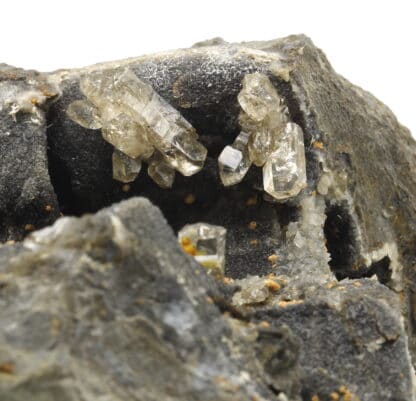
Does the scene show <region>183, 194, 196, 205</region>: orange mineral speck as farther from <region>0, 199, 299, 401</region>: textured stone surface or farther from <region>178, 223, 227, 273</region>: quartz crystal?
<region>0, 199, 299, 401</region>: textured stone surface

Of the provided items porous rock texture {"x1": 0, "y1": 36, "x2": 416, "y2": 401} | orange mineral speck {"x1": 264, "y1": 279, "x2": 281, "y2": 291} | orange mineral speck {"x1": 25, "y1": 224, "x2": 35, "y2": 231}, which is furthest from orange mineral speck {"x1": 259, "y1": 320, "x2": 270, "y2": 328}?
orange mineral speck {"x1": 25, "y1": 224, "x2": 35, "y2": 231}

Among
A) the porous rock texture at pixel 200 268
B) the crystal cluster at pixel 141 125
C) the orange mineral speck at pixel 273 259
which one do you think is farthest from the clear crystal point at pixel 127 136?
the orange mineral speck at pixel 273 259

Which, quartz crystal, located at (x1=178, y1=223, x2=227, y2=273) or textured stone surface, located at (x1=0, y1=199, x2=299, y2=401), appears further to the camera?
quartz crystal, located at (x1=178, y1=223, x2=227, y2=273)

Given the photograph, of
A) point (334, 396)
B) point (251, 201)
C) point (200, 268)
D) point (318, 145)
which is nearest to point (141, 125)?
point (251, 201)

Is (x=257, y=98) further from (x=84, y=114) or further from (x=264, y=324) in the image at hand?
(x=264, y=324)

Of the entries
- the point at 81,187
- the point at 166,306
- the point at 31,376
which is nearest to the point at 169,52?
the point at 81,187

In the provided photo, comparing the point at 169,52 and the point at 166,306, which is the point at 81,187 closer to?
the point at 169,52
